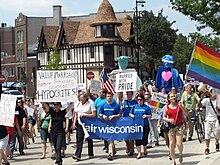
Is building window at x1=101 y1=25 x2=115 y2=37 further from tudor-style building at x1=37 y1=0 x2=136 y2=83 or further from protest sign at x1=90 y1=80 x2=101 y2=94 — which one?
protest sign at x1=90 y1=80 x2=101 y2=94

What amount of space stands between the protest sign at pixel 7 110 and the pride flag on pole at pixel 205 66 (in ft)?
14.0

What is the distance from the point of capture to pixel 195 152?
13211 millimetres

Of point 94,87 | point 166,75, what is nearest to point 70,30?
point 94,87

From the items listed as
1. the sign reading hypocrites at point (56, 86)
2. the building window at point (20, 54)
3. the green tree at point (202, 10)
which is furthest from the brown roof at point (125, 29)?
the sign reading hypocrites at point (56, 86)

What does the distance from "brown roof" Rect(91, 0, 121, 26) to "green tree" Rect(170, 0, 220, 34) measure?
30483 millimetres

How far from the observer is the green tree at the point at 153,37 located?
56.6m

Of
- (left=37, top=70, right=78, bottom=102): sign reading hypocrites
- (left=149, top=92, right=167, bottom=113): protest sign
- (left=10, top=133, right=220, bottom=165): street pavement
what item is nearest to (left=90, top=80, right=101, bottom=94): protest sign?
(left=10, top=133, right=220, bottom=165): street pavement

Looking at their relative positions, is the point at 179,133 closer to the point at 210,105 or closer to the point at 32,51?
the point at 210,105

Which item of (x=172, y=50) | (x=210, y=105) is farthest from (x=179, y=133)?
(x=172, y=50)

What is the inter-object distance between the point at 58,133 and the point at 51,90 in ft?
3.57

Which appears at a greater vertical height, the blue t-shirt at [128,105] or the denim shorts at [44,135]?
the blue t-shirt at [128,105]

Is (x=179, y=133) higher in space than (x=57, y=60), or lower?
lower

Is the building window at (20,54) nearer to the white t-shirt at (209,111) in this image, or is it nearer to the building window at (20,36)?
the building window at (20,36)

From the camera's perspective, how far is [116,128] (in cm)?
1302
